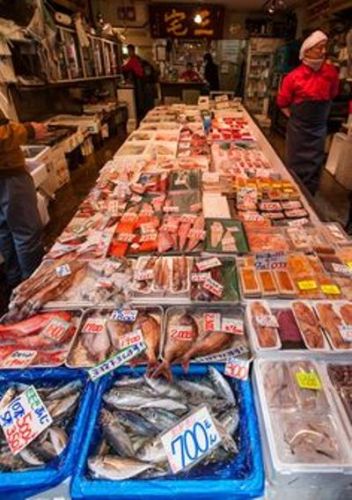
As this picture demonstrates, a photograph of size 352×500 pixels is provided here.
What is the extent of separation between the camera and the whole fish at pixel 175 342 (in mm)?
1186

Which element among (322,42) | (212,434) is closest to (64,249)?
(212,434)

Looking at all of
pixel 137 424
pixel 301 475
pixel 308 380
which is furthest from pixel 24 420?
pixel 308 380

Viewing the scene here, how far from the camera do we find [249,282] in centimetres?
157

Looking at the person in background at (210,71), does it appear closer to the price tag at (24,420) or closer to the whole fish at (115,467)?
the price tag at (24,420)

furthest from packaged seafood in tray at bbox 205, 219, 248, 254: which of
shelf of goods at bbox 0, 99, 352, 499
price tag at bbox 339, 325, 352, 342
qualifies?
price tag at bbox 339, 325, 352, 342

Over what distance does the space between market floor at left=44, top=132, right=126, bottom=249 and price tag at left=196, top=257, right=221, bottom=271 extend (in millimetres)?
2500

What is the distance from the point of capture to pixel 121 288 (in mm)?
1562

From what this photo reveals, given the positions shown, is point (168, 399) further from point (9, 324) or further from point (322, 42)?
point (322, 42)

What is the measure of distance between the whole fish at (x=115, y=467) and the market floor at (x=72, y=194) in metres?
2.99

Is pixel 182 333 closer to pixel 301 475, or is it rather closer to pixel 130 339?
pixel 130 339

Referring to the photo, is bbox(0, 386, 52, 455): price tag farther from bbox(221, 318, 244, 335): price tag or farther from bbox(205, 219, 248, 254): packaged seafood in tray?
bbox(205, 219, 248, 254): packaged seafood in tray

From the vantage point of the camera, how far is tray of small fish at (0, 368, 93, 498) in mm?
915

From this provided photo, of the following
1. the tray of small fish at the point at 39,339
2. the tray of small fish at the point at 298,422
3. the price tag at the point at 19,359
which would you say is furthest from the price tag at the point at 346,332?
the price tag at the point at 19,359

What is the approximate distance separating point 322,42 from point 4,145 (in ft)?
10.5
